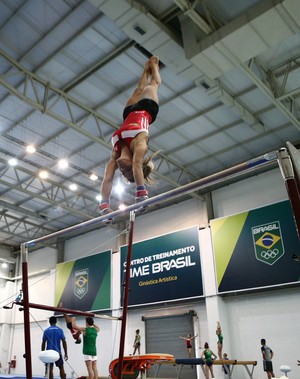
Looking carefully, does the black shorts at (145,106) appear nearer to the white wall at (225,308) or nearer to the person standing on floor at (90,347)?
the white wall at (225,308)

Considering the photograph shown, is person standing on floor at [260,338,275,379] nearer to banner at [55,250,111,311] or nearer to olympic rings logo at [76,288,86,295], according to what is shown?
banner at [55,250,111,311]

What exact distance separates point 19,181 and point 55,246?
6539 mm

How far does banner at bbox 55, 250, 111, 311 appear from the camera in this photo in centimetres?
1653

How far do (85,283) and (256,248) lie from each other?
8.56 meters

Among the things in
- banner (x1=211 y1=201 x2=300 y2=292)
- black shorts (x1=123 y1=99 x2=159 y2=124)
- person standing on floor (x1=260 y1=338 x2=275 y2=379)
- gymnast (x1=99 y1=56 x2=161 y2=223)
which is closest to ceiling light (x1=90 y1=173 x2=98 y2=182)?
banner (x1=211 y1=201 x2=300 y2=292)

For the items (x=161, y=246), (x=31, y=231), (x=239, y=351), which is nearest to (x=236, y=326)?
(x=239, y=351)

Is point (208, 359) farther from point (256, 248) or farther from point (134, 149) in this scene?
point (134, 149)

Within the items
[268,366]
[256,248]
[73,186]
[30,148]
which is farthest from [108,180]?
[73,186]

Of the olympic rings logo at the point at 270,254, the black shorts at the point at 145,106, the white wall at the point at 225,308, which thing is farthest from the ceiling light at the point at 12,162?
the black shorts at the point at 145,106

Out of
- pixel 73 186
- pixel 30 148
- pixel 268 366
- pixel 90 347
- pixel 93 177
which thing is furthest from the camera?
pixel 73 186

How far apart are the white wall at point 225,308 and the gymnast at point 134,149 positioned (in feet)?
15.3

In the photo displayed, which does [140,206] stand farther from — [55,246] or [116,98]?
[55,246]

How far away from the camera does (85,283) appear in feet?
56.6

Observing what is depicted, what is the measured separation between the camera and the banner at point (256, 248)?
1159 centimetres
